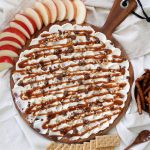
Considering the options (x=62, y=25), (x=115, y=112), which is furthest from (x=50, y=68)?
(x=115, y=112)

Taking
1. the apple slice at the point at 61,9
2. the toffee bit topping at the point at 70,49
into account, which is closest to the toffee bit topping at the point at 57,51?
the toffee bit topping at the point at 70,49

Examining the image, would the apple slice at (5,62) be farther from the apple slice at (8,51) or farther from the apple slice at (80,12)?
the apple slice at (80,12)

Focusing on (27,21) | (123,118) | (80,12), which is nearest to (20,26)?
(27,21)

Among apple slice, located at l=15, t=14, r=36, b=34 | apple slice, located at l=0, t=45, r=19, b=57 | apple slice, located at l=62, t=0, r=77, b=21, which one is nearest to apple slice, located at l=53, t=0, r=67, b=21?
apple slice, located at l=62, t=0, r=77, b=21

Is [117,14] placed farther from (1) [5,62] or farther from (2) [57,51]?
(1) [5,62]

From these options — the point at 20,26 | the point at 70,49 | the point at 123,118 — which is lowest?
the point at 123,118

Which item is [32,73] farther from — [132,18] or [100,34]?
[132,18]

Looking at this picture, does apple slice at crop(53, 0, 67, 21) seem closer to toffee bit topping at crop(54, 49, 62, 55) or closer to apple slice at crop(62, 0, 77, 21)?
apple slice at crop(62, 0, 77, 21)
